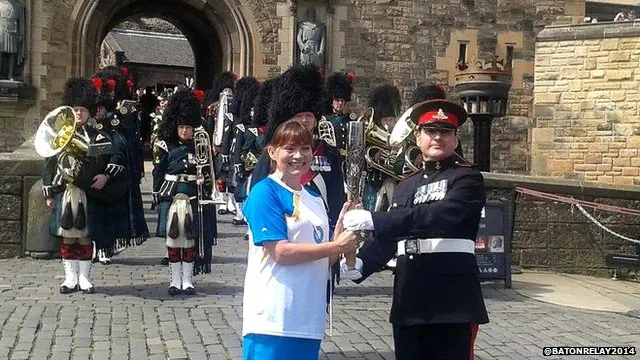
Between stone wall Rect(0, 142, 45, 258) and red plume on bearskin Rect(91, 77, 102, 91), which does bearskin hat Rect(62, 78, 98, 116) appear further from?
stone wall Rect(0, 142, 45, 258)

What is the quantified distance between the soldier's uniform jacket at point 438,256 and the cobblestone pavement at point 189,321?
2.00 m

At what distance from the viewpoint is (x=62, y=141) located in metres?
8.02

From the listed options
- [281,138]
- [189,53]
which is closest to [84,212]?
[281,138]

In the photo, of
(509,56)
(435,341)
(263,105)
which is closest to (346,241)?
(435,341)

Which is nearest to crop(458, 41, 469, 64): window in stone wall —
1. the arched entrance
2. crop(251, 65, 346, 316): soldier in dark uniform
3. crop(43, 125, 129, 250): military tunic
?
the arched entrance

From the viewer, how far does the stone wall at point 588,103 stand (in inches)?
738

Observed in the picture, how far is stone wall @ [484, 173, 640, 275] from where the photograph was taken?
11133mm

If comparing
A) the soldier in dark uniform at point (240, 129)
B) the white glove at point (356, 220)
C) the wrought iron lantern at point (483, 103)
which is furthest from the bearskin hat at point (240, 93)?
the white glove at point (356, 220)

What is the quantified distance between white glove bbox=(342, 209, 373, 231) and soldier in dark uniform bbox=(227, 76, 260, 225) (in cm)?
797

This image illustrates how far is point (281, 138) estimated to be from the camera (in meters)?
3.97

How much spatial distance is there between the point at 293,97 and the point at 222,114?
850 centimetres

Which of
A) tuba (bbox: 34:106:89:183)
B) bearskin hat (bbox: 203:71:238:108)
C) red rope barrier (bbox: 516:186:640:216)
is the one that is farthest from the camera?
bearskin hat (bbox: 203:71:238:108)

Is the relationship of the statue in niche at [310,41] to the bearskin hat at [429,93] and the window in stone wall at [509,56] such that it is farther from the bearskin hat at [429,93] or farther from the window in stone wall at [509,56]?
the bearskin hat at [429,93]

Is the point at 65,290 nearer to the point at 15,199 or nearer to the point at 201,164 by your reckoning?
the point at 201,164
